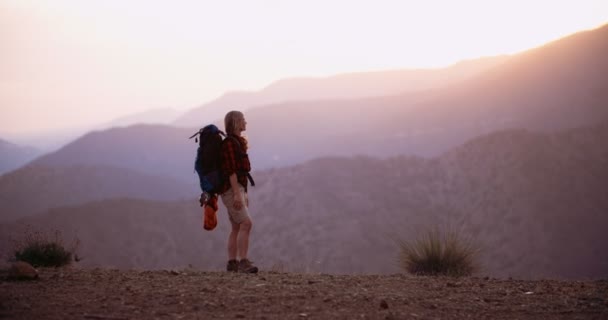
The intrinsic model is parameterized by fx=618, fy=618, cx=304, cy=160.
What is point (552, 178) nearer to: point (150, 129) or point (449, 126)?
point (449, 126)

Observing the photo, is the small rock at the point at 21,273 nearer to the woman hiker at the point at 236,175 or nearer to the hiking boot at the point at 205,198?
the hiking boot at the point at 205,198

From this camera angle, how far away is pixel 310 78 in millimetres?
196500

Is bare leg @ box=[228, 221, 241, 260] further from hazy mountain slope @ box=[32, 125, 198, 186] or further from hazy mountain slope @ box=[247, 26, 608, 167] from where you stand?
hazy mountain slope @ box=[32, 125, 198, 186]

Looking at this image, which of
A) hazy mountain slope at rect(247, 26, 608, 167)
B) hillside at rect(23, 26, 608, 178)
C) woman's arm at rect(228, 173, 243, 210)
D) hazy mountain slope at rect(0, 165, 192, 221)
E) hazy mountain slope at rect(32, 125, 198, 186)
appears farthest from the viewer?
hazy mountain slope at rect(32, 125, 198, 186)

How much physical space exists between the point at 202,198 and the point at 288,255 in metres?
32.5

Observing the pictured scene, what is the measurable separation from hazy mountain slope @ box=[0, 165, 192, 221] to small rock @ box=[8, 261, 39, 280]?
182 ft

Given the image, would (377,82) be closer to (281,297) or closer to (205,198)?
(205,198)

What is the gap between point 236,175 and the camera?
6703 mm

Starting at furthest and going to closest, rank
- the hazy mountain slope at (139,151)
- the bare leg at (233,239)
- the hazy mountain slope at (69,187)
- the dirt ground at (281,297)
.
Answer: the hazy mountain slope at (139,151) < the hazy mountain slope at (69,187) < the bare leg at (233,239) < the dirt ground at (281,297)

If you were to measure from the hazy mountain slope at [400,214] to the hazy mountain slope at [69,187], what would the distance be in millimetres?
18344

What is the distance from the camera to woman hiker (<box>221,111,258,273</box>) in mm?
6664

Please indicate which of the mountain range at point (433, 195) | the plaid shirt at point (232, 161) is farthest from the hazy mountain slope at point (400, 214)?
the plaid shirt at point (232, 161)

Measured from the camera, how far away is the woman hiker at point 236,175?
6.66m

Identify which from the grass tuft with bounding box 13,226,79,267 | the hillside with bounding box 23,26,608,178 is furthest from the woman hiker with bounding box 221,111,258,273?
the hillside with bounding box 23,26,608,178
